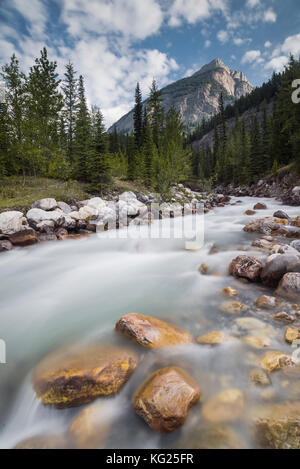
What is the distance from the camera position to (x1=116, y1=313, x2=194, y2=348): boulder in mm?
2949

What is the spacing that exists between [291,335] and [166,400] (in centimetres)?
212

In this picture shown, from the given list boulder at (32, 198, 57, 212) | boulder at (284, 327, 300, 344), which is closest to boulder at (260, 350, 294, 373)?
boulder at (284, 327, 300, 344)

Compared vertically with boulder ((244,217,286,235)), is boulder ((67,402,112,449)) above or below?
below

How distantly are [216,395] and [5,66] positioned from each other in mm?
24288

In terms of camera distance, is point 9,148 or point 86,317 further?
point 9,148

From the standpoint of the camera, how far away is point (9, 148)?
1352 centimetres

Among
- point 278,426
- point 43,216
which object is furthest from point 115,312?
point 43,216

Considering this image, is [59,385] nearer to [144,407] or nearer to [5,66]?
[144,407]

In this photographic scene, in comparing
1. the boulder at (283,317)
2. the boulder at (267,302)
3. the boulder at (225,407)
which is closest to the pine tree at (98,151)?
the boulder at (267,302)

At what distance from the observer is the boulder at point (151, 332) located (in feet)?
9.68

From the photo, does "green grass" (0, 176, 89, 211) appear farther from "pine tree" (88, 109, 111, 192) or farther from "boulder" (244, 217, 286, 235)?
"boulder" (244, 217, 286, 235)

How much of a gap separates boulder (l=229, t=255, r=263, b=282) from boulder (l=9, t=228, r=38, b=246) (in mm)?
7703
